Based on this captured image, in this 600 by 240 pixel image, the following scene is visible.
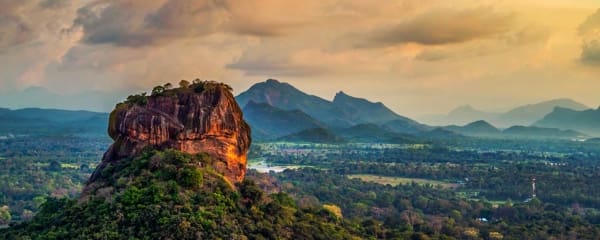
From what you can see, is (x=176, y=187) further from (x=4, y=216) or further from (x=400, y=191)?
(x=400, y=191)

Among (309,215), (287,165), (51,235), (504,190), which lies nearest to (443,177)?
(504,190)

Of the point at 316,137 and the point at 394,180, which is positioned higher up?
the point at 316,137

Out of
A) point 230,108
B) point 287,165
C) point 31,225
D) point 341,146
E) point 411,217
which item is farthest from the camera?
point 341,146

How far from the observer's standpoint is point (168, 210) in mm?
25859

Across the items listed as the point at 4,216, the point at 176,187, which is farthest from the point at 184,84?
the point at 4,216

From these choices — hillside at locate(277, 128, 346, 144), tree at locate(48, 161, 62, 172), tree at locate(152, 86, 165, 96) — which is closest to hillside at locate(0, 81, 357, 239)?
tree at locate(152, 86, 165, 96)

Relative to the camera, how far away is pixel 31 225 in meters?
28.9

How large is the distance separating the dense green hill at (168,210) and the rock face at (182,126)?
124 cm

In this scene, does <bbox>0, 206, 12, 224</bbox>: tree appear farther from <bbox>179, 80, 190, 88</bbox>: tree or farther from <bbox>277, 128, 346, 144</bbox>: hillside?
<bbox>277, 128, 346, 144</bbox>: hillside

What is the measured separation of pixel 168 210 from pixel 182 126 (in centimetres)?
716

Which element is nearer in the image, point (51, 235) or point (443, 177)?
point (51, 235)

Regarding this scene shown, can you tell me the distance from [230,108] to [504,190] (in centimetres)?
6165

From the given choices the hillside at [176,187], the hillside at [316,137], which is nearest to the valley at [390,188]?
the hillside at [176,187]

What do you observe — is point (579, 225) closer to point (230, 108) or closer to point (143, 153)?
point (230, 108)
